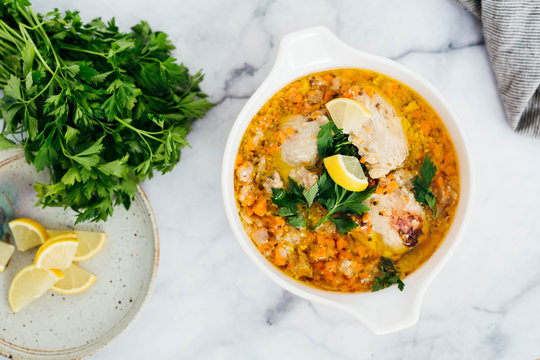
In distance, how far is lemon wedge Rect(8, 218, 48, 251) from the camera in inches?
64.1

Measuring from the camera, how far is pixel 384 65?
4.40ft

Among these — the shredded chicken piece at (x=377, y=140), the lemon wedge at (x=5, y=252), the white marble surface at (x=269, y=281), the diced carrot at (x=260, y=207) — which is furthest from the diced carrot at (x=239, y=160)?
the lemon wedge at (x=5, y=252)

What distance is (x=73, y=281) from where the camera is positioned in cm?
167

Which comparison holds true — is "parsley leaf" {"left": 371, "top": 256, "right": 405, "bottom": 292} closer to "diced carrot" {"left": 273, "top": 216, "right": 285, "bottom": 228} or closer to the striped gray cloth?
"diced carrot" {"left": 273, "top": 216, "right": 285, "bottom": 228}

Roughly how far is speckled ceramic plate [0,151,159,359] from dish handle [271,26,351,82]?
2.48ft

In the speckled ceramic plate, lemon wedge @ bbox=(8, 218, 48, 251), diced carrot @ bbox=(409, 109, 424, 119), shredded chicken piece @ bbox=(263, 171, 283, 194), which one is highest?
diced carrot @ bbox=(409, 109, 424, 119)

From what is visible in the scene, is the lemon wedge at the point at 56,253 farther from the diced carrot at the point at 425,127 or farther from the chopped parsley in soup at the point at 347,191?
the diced carrot at the point at 425,127

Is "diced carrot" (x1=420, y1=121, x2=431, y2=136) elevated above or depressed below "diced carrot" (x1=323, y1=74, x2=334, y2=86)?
below

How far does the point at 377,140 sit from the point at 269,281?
26.9 inches

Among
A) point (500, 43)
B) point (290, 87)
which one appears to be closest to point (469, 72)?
point (500, 43)

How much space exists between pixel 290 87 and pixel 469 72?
2.39ft

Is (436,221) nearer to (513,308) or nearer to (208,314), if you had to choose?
(513,308)

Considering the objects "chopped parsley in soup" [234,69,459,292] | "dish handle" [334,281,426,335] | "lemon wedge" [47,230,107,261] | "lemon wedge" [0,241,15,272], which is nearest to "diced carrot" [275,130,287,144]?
"chopped parsley in soup" [234,69,459,292]

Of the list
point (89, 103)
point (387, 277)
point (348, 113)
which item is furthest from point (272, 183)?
point (89, 103)
